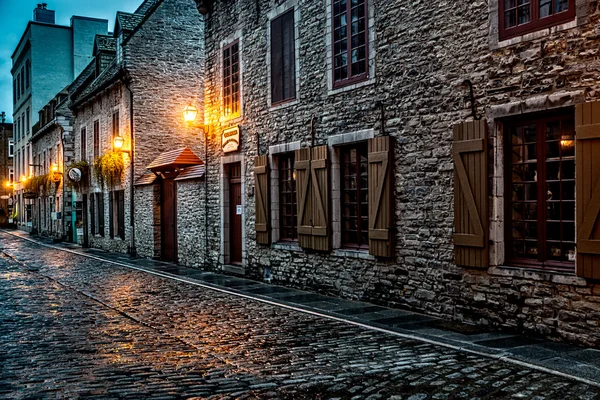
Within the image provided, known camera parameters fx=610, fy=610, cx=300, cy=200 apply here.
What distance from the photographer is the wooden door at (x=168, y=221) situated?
2045 cm

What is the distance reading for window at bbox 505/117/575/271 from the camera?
7.87m

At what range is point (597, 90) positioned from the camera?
7.29m

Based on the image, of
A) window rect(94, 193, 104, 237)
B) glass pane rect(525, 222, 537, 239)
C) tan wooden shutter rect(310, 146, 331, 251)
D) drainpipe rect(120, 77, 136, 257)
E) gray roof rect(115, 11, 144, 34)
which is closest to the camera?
glass pane rect(525, 222, 537, 239)

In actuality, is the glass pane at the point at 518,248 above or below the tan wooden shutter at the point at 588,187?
below

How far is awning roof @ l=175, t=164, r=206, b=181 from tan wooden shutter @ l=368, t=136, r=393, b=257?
7.78 m

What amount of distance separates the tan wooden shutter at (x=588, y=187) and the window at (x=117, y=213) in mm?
20261

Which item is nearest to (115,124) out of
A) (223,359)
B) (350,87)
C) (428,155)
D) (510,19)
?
(350,87)

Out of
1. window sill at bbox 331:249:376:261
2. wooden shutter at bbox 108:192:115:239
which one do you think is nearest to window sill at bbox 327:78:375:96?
window sill at bbox 331:249:376:261

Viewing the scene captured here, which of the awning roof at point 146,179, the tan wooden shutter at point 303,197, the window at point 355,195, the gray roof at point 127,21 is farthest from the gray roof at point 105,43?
the window at point 355,195

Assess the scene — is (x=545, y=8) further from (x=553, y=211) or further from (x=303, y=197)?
(x=303, y=197)

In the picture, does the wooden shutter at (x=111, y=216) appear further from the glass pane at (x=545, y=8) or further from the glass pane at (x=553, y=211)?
the glass pane at (x=545, y=8)

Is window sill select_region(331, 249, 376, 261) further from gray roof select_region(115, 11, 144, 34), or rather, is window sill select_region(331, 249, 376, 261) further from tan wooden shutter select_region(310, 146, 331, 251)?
gray roof select_region(115, 11, 144, 34)

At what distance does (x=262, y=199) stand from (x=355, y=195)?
315 centimetres

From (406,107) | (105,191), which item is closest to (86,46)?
(105,191)
